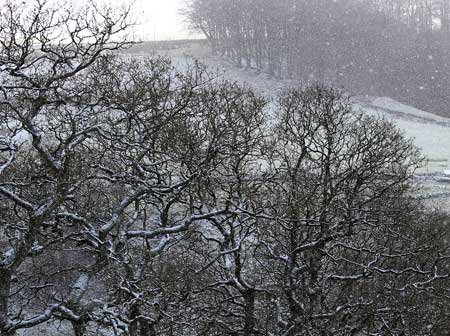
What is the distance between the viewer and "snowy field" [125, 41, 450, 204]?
1087 inches

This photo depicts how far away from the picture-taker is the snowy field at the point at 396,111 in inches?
1087

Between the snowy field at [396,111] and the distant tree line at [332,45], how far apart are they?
1950 mm

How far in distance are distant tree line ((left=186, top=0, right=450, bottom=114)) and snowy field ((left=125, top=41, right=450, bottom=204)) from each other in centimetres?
195

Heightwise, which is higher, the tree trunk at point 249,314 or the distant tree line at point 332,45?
the distant tree line at point 332,45

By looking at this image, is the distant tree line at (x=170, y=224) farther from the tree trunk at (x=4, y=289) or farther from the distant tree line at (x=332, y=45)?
the distant tree line at (x=332, y=45)

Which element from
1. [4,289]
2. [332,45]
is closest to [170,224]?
[4,289]

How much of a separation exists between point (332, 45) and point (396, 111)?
8.81 meters

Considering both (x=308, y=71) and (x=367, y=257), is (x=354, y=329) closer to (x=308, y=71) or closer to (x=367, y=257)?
(x=367, y=257)

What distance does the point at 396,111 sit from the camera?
41750 mm

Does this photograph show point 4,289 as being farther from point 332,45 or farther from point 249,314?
point 332,45

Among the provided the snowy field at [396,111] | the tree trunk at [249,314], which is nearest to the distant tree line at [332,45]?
the snowy field at [396,111]

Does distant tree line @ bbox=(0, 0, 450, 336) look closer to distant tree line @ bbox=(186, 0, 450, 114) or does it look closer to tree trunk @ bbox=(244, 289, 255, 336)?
tree trunk @ bbox=(244, 289, 255, 336)

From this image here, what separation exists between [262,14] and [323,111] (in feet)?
106

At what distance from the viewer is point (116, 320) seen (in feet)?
27.2
